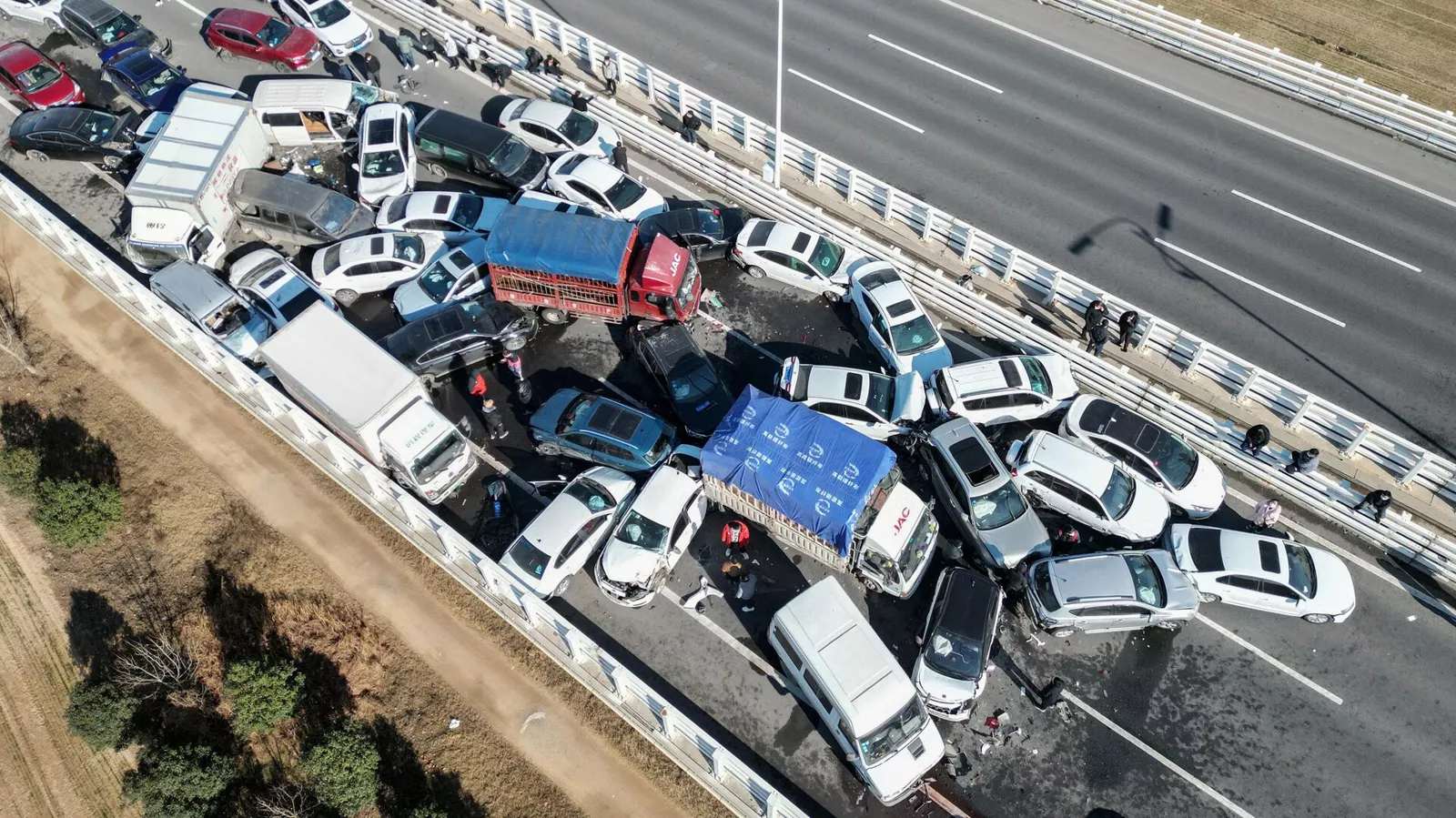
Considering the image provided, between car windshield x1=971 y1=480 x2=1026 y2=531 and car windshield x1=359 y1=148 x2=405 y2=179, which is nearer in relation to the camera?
car windshield x1=971 y1=480 x2=1026 y2=531

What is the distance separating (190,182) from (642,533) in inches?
721

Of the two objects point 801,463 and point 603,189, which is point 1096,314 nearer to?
point 801,463

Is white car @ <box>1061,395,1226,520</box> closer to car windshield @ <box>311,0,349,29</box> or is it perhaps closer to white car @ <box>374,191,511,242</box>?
white car @ <box>374,191,511,242</box>

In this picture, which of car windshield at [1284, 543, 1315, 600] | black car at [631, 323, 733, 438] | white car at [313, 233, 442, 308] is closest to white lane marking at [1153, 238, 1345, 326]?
car windshield at [1284, 543, 1315, 600]

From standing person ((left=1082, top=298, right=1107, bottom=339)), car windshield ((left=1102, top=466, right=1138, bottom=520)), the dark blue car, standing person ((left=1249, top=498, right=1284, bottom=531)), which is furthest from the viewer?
the dark blue car

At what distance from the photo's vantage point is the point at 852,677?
65.3ft

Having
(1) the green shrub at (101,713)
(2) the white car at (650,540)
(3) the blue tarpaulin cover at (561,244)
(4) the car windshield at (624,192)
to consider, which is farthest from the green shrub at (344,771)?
(4) the car windshield at (624,192)

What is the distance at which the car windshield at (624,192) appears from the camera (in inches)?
1166

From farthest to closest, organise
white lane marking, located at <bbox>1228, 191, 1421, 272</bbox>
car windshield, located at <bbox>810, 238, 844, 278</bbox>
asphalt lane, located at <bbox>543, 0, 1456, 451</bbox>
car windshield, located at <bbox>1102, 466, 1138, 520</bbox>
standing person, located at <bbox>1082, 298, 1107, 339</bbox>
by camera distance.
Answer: white lane marking, located at <bbox>1228, 191, 1421, 272</bbox> → car windshield, located at <bbox>810, 238, 844, 278</bbox> → asphalt lane, located at <bbox>543, 0, 1456, 451</bbox> → standing person, located at <bbox>1082, 298, 1107, 339</bbox> → car windshield, located at <bbox>1102, 466, 1138, 520</bbox>

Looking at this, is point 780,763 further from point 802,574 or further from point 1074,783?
point 1074,783

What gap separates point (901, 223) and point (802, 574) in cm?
1288

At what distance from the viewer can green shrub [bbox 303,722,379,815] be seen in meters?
20.3

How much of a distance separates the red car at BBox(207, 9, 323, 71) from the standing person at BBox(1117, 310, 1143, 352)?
→ 99.0 ft

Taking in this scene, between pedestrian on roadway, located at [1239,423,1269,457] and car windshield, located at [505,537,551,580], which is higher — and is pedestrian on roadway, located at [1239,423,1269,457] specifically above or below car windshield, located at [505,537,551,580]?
above
